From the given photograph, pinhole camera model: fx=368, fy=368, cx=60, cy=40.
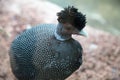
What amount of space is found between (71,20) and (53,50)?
15.0 inches

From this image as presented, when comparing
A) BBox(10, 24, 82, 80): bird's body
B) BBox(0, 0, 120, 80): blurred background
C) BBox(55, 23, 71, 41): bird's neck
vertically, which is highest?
BBox(0, 0, 120, 80): blurred background

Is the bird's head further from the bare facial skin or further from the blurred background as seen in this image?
the blurred background

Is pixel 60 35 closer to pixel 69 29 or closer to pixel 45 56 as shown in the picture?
pixel 69 29

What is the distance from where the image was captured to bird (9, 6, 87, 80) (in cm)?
376

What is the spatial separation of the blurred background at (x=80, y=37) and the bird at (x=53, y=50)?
0.64 metres

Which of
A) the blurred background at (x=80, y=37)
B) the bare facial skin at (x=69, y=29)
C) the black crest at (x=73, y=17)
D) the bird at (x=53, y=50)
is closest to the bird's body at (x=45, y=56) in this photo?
the bird at (x=53, y=50)

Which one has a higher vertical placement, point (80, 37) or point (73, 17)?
point (80, 37)

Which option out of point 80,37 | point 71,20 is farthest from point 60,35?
point 80,37

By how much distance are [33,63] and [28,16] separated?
270 centimetres

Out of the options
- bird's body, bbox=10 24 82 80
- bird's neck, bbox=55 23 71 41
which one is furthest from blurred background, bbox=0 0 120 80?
bird's neck, bbox=55 23 71 41

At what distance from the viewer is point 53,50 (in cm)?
385

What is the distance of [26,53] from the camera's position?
4.04 meters

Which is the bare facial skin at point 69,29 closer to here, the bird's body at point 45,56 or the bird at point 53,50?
the bird at point 53,50

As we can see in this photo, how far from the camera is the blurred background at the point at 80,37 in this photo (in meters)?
5.27
